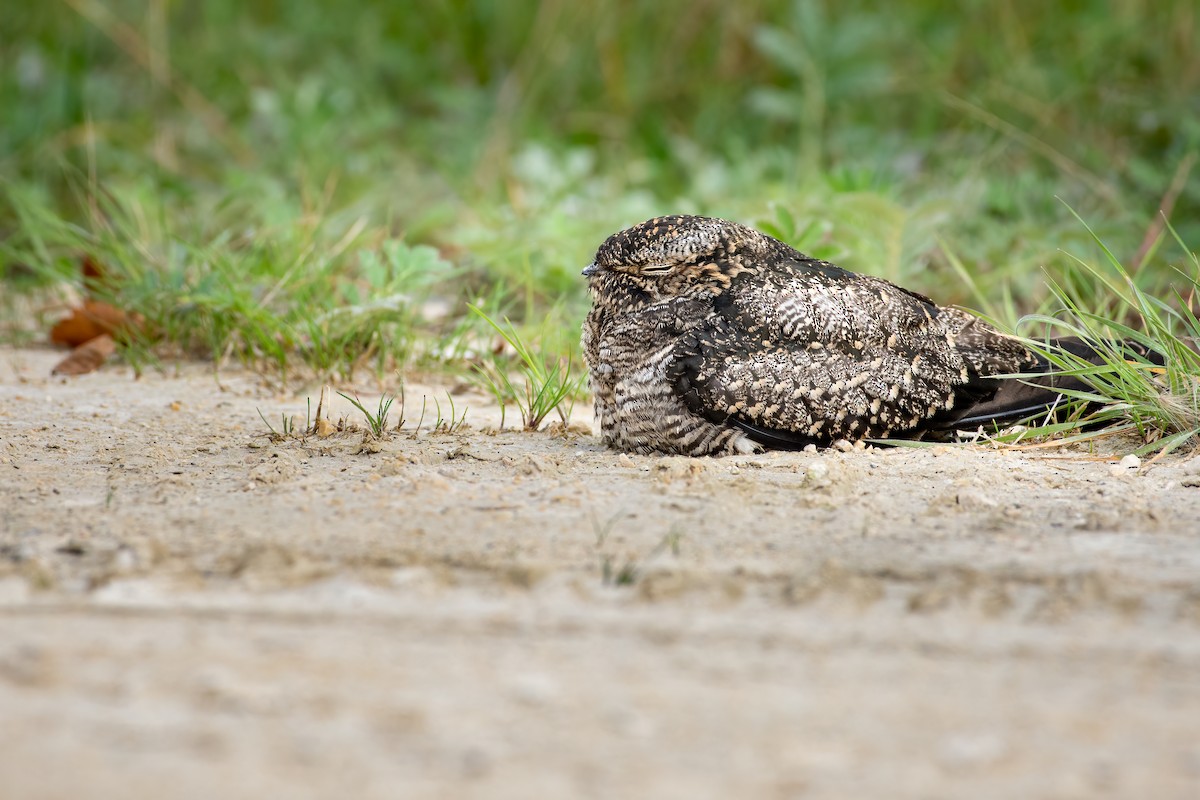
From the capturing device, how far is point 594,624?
192 cm

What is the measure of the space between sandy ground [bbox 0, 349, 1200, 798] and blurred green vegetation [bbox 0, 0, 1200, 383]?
1260 millimetres

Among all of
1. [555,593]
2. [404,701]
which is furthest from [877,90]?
[404,701]

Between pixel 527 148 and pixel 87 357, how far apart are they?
278 centimetres

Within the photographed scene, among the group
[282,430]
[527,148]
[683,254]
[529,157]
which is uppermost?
[527,148]

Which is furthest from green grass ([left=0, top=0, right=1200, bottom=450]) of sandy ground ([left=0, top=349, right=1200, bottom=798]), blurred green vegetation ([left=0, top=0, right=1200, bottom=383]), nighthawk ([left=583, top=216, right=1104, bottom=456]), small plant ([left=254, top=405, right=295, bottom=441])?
sandy ground ([left=0, top=349, right=1200, bottom=798])

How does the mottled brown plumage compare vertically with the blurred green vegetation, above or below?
below

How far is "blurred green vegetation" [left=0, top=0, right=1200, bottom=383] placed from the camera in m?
4.11

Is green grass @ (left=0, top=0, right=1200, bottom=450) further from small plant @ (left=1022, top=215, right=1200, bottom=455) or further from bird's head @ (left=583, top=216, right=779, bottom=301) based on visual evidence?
bird's head @ (left=583, top=216, right=779, bottom=301)

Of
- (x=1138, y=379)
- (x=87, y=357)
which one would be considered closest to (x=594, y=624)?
(x=1138, y=379)

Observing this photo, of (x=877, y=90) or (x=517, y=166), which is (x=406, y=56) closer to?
(x=517, y=166)

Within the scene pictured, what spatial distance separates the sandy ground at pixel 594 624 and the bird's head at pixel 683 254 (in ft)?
1.73

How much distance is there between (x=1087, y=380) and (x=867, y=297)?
21.8 inches

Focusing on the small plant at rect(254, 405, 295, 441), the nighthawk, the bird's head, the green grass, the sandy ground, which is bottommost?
the sandy ground

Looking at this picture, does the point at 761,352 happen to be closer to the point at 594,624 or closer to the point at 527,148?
the point at 594,624
